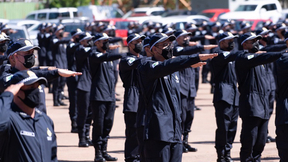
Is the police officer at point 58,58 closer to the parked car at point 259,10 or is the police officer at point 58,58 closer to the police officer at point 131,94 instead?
the police officer at point 131,94

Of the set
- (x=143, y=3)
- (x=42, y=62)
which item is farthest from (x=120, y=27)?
(x=143, y=3)

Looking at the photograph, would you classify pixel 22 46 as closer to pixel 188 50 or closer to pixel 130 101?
pixel 130 101

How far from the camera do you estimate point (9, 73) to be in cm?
739

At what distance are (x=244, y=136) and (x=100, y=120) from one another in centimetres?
265

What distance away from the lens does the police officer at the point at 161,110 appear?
7.18 m

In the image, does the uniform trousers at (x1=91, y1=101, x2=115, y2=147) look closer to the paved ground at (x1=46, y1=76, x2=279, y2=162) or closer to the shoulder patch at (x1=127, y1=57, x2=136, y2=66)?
the paved ground at (x1=46, y1=76, x2=279, y2=162)

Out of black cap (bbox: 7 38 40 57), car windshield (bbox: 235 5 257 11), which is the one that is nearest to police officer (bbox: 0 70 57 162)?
black cap (bbox: 7 38 40 57)

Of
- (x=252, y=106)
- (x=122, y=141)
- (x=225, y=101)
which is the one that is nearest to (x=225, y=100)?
(x=225, y=101)

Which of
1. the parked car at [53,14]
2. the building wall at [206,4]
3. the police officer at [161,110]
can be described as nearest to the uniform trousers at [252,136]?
the police officer at [161,110]

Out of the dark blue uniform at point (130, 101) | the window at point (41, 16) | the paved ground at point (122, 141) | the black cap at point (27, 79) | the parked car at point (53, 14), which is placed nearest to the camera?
the black cap at point (27, 79)

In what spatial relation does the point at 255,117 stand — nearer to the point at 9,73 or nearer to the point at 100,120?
the point at 100,120

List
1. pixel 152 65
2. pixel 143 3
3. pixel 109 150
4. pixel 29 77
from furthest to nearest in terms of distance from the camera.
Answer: pixel 143 3, pixel 109 150, pixel 152 65, pixel 29 77

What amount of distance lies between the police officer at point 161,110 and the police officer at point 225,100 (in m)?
2.87

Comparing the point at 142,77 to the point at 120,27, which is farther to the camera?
the point at 120,27
